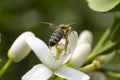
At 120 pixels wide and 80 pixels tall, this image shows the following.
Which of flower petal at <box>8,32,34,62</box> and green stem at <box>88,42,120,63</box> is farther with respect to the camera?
green stem at <box>88,42,120,63</box>

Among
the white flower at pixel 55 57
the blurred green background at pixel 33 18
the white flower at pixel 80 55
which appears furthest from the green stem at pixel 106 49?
the blurred green background at pixel 33 18

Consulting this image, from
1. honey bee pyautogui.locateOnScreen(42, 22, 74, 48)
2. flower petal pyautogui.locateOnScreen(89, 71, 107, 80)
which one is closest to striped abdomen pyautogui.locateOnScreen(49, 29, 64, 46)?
honey bee pyautogui.locateOnScreen(42, 22, 74, 48)

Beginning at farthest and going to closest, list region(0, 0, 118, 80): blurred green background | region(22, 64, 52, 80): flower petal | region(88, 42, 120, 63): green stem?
region(0, 0, 118, 80): blurred green background → region(88, 42, 120, 63): green stem → region(22, 64, 52, 80): flower petal

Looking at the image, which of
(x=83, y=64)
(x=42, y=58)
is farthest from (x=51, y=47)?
(x=83, y=64)

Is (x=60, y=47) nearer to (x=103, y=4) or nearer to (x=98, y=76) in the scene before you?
(x=103, y=4)

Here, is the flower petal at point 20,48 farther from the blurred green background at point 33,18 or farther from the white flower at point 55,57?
the blurred green background at point 33,18

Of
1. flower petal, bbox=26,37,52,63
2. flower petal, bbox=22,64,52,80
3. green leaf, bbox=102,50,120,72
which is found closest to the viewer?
flower petal, bbox=22,64,52,80

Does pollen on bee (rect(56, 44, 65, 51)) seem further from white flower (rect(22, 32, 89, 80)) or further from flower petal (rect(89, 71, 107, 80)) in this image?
flower petal (rect(89, 71, 107, 80))
